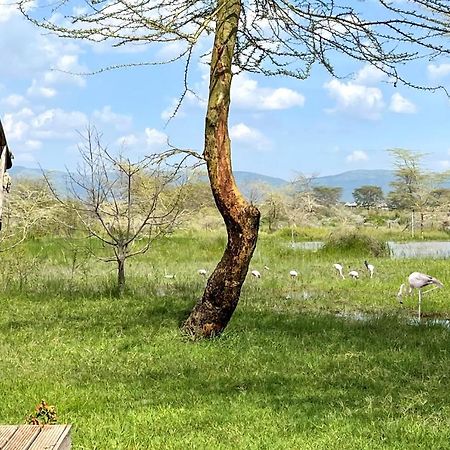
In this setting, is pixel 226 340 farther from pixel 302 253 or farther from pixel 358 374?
pixel 302 253

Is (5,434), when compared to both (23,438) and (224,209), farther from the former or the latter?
(224,209)

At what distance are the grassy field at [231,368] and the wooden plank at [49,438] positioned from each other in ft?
3.85

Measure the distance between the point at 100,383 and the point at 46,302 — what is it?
13.7 feet

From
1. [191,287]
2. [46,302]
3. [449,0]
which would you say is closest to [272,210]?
[191,287]

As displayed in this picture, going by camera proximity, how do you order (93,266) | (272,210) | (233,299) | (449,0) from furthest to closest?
(272,210) → (93,266) → (233,299) → (449,0)

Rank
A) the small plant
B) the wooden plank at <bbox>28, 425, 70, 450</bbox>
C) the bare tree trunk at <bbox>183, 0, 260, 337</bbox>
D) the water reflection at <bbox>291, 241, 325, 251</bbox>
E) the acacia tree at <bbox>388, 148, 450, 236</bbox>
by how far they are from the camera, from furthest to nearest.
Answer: the acacia tree at <bbox>388, 148, 450, 236</bbox> → the water reflection at <bbox>291, 241, 325, 251</bbox> → the bare tree trunk at <bbox>183, 0, 260, 337</bbox> → the small plant → the wooden plank at <bbox>28, 425, 70, 450</bbox>

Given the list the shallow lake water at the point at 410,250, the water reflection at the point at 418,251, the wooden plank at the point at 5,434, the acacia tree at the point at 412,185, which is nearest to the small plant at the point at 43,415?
the wooden plank at the point at 5,434

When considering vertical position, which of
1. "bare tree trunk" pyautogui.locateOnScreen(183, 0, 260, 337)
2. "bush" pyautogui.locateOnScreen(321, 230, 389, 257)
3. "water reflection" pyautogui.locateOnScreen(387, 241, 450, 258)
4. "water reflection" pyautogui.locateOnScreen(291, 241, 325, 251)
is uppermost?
"bare tree trunk" pyautogui.locateOnScreen(183, 0, 260, 337)

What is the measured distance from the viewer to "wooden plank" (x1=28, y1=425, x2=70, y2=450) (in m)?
2.61

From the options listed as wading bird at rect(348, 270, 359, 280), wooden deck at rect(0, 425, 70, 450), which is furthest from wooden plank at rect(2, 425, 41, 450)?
wading bird at rect(348, 270, 359, 280)

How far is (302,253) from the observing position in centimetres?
1942

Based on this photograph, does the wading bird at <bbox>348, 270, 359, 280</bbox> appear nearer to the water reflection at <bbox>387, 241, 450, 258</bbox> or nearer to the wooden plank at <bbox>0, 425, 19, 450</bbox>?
the water reflection at <bbox>387, 241, 450, 258</bbox>

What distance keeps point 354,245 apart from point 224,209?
1336 centimetres

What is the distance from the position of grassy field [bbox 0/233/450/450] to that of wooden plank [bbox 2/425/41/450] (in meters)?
1.15
